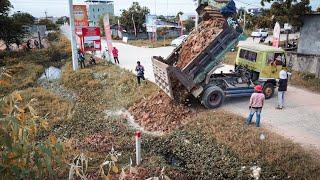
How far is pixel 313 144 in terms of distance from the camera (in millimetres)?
8758

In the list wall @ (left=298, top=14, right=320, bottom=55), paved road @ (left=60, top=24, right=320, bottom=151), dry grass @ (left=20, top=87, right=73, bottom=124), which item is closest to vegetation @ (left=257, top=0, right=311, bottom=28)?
wall @ (left=298, top=14, right=320, bottom=55)

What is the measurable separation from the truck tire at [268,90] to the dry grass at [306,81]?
279cm

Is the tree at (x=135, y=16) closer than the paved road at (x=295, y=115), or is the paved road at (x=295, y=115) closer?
the paved road at (x=295, y=115)

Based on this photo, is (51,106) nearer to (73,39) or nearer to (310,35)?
(73,39)

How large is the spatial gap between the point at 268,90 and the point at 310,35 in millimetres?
8255

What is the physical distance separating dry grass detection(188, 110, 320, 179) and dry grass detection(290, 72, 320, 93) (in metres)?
6.27

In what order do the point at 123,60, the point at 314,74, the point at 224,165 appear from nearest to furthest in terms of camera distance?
the point at 224,165
the point at 314,74
the point at 123,60

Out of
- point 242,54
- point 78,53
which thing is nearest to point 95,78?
point 78,53

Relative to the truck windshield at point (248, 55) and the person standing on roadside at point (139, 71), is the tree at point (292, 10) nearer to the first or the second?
the truck windshield at point (248, 55)

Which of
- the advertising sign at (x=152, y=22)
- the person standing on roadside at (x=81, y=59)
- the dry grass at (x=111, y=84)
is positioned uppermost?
the advertising sign at (x=152, y=22)

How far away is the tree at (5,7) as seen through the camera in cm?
2861

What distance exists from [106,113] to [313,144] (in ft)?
22.8

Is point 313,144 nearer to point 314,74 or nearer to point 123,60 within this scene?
point 314,74

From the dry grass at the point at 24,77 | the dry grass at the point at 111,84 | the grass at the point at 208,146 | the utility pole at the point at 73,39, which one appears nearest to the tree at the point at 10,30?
the dry grass at the point at 24,77
